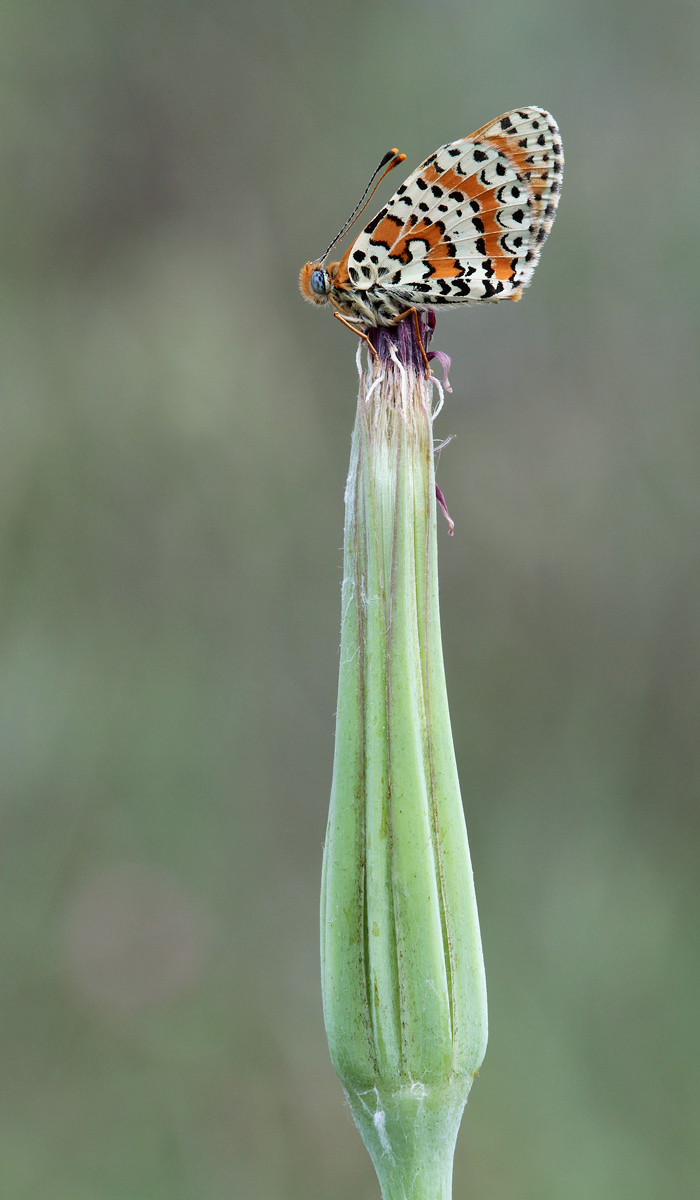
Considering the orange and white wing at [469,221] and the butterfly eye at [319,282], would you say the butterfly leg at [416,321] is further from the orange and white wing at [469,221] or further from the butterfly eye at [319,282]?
the butterfly eye at [319,282]

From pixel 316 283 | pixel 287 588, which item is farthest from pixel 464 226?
pixel 287 588

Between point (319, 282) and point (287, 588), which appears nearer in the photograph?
point (319, 282)

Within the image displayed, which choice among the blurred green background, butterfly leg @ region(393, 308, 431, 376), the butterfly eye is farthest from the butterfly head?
the blurred green background

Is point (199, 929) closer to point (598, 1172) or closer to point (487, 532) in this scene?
point (598, 1172)

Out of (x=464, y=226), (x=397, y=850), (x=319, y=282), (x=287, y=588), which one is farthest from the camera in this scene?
(x=287, y=588)

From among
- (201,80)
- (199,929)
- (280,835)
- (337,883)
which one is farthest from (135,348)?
(337,883)

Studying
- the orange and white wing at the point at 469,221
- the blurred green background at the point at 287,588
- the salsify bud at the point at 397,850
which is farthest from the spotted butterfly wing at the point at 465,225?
the blurred green background at the point at 287,588

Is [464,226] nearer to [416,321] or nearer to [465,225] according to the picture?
[465,225]
